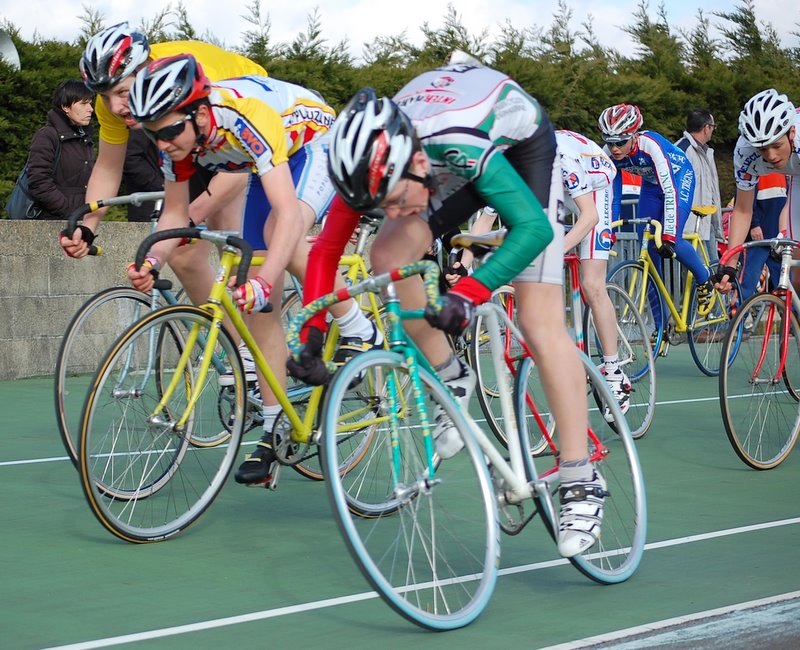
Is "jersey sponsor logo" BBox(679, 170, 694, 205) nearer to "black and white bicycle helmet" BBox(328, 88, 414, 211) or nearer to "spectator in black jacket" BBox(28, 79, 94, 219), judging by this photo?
"spectator in black jacket" BBox(28, 79, 94, 219)

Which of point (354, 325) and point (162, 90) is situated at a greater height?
point (162, 90)

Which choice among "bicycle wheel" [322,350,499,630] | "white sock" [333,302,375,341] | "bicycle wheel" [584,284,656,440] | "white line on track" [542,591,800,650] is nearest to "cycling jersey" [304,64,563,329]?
"bicycle wheel" [322,350,499,630]

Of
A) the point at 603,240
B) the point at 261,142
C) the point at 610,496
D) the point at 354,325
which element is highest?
the point at 261,142

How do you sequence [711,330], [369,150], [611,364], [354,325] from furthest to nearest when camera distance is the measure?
[711,330]
[611,364]
[354,325]
[369,150]

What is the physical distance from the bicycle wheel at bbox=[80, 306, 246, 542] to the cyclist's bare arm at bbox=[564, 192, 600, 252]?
7.81 feet

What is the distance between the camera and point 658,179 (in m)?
10.0

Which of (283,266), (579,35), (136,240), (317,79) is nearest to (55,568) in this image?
(283,266)

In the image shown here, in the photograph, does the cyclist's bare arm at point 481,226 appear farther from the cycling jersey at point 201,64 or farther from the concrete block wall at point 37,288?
the concrete block wall at point 37,288

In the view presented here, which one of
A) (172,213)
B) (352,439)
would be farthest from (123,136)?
(352,439)

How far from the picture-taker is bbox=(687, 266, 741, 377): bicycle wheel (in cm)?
1092

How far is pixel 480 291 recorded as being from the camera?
392cm

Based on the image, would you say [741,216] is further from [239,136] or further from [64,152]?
[64,152]

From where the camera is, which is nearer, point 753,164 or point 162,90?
point 162,90

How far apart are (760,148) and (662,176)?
2.79 metres
